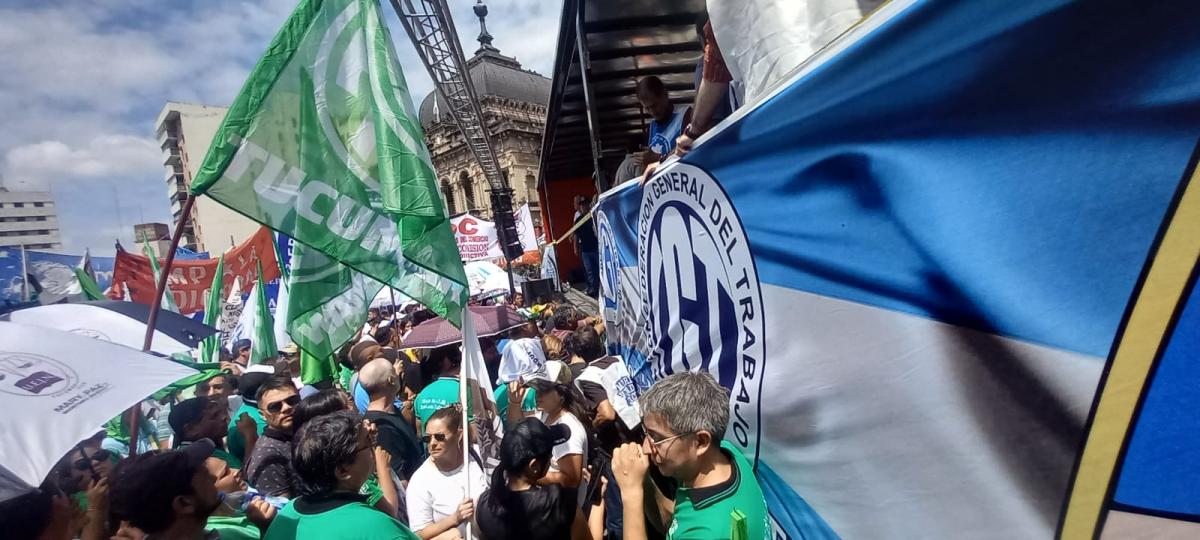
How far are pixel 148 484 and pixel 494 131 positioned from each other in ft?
95.7

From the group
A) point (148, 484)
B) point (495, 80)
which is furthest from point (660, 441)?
point (495, 80)

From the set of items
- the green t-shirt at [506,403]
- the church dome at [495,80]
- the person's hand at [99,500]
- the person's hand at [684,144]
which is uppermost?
the church dome at [495,80]

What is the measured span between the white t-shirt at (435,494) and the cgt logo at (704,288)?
1.07 m

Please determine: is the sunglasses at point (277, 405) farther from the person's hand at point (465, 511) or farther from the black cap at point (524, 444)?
the black cap at point (524, 444)

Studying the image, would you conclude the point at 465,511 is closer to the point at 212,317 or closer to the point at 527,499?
the point at 527,499

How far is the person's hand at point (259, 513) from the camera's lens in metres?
2.34

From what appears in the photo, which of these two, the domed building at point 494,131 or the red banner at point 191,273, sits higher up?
the domed building at point 494,131

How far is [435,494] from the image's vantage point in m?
2.60

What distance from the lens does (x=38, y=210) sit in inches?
3110

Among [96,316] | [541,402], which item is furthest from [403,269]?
[96,316]

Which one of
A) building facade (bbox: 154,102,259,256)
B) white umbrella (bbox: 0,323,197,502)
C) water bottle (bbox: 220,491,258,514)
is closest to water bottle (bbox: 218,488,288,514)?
water bottle (bbox: 220,491,258,514)

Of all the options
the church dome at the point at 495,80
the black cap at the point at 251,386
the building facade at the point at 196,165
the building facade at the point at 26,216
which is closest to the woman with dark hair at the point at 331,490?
the black cap at the point at 251,386

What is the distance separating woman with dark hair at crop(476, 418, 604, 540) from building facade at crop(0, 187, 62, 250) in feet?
324

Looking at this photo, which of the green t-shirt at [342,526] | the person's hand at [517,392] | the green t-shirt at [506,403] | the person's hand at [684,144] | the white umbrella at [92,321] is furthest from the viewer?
the white umbrella at [92,321]
